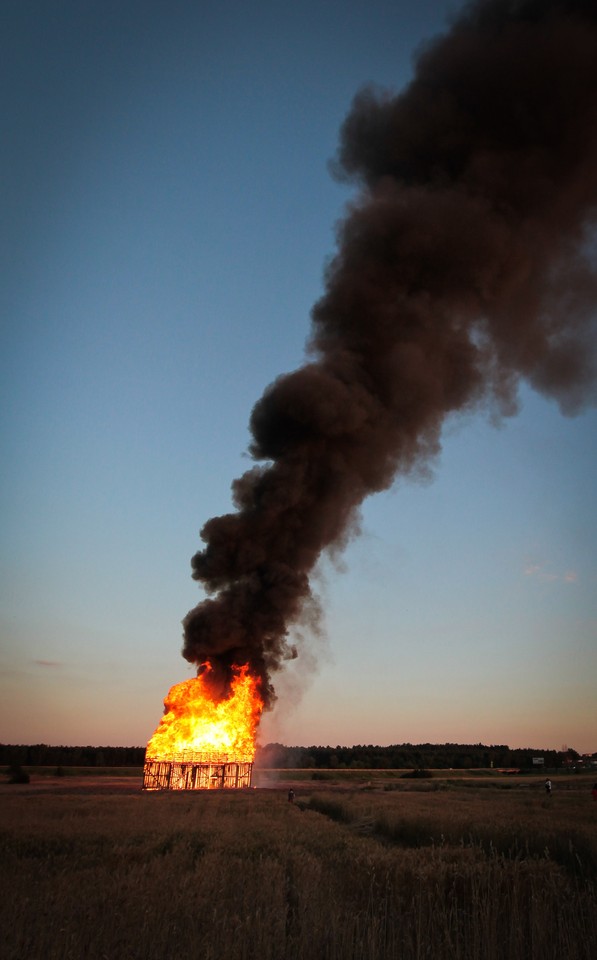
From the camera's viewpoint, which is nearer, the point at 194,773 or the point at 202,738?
the point at 194,773

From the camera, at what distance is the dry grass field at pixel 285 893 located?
18.7 ft

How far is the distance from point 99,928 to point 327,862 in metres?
6.72

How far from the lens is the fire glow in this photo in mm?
43312

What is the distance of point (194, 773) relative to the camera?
1726 inches

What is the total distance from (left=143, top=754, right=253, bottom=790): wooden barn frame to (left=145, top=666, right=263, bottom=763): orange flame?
23 centimetres

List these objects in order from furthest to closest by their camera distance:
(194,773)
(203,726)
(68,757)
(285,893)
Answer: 1. (68,757)
2. (203,726)
3. (194,773)
4. (285,893)

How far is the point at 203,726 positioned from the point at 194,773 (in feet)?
9.67

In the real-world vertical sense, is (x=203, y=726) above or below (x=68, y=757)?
Answer: above

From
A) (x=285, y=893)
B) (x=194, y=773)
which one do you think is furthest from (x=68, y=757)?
(x=285, y=893)

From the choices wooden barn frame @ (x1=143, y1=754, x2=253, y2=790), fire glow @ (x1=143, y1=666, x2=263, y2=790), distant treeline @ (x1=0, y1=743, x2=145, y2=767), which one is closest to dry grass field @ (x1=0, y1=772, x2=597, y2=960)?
fire glow @ (x1=143, y1=666, x2=263, y2=790)

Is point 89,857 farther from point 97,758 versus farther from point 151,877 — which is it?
point 97,758

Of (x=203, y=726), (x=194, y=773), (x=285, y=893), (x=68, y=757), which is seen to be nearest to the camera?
(x=285, y=893)

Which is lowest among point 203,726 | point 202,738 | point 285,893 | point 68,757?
point 68,757

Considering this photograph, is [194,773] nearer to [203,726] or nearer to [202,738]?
[202,738]
